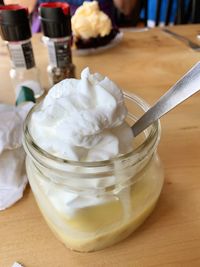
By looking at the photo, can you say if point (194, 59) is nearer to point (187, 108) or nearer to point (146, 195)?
point (187, 108)

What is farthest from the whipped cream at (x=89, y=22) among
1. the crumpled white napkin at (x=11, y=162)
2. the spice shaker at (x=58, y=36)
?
the crumpled white napkin at (x=11, y=162)

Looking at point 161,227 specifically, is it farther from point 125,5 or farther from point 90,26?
point 125,5

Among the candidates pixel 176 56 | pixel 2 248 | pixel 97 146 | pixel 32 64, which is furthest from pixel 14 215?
pixel 176 56

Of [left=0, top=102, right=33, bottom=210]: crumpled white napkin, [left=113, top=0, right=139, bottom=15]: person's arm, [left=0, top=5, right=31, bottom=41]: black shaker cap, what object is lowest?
[left=113, top=0, right=139, bottom=15]: person's arm

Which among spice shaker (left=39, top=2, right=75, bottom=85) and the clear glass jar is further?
spice shaker (left=39, top=2, right=75, bottom=85)

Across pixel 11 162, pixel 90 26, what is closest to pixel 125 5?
pixel 90 26

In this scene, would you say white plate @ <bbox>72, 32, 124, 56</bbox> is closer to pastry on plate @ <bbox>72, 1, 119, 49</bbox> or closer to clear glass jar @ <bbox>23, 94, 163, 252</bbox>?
pastry on plate @ <bbox>72, 1, 119, 49</bbox>

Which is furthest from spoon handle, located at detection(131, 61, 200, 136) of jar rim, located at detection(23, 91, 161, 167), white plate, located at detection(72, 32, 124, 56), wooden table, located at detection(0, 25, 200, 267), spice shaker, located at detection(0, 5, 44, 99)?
A: white plate, located at detection(72, 32, 124, 56)
